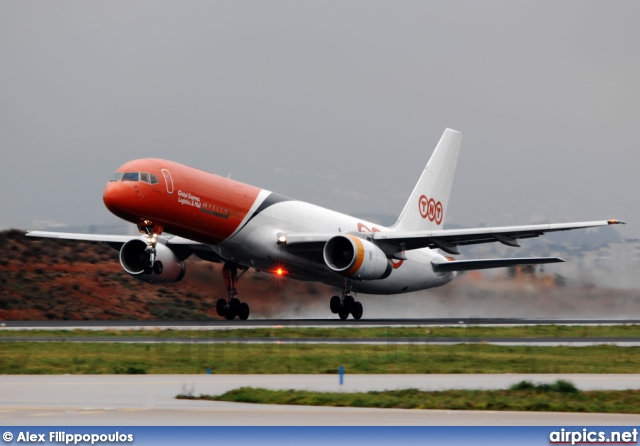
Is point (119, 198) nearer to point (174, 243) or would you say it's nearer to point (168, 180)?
point (168, 180)

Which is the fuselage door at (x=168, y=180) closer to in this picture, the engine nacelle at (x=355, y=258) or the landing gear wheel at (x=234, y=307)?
the engine nacelle at (x=355, y=258)

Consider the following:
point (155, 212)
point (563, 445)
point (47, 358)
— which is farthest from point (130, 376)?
point (155, 212)

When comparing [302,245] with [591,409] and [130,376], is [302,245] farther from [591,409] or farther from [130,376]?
[591,409]

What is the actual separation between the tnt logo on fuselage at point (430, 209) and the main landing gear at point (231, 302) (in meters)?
10.5

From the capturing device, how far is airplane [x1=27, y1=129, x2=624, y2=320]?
36.8 m

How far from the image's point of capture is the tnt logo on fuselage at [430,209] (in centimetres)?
4991

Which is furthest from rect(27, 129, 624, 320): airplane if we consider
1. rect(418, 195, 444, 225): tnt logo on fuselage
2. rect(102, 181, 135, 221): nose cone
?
rect(418, 195, 444, 225): tnt logo on fuselage

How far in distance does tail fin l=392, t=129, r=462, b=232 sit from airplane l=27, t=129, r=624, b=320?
1.34 meters

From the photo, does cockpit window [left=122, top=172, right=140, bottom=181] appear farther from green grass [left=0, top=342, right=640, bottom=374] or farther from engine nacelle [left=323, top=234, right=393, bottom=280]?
green grass [left=0, top=342, right=640, bottom=374]

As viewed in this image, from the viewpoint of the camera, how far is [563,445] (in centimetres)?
1170

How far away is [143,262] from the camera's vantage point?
140 feet

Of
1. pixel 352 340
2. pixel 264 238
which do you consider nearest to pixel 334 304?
pixel 264 238

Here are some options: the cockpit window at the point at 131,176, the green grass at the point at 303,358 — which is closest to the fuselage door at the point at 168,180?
the cockpit window at the point at 131,176

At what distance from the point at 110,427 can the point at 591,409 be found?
6.86 meters
